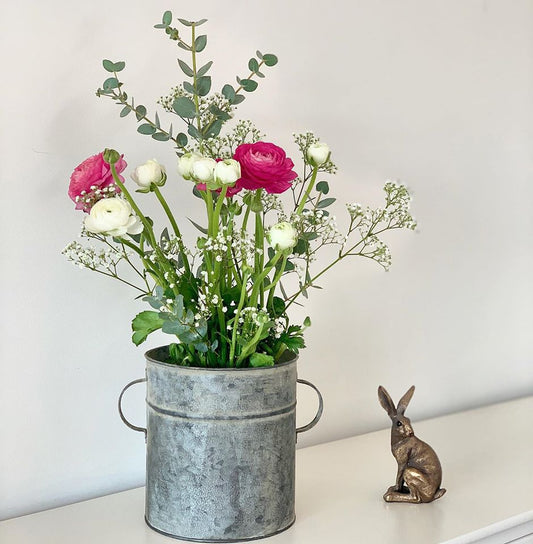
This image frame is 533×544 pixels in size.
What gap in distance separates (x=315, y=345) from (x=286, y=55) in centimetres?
52

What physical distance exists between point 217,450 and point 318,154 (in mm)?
391

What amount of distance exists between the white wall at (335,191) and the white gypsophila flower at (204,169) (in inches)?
11.6

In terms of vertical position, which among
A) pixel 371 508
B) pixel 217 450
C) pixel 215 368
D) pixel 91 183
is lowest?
pixel 371 508

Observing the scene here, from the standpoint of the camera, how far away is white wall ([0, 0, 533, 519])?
1.13 m

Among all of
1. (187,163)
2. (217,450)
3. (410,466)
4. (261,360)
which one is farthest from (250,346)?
(410,466)

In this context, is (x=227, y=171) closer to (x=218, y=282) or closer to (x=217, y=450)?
(x=218, y=282)

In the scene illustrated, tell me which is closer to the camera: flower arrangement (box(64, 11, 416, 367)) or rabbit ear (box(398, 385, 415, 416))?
flower arrangement (box(64, 11, 416, 367))

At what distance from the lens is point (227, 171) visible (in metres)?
0.92

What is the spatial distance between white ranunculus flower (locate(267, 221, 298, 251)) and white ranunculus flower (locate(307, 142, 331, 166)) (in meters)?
0.12

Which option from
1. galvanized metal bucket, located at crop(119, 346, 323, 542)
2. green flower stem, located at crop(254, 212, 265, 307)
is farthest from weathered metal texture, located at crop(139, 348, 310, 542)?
green flower stem, located at crop(254, 212, 265, 307)

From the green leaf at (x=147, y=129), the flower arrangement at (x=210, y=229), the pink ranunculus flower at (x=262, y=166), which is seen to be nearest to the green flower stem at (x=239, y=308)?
the flower arrangement at (x=210, y=229)

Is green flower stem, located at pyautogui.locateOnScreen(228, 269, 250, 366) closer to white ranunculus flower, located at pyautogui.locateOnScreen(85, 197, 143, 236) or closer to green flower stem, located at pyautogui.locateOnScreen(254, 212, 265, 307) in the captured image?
green flower stem, located at pyautogui.locateOnScreen(254, 212, 265, 307)

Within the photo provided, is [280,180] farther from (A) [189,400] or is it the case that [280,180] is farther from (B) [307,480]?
(B) [307,480]

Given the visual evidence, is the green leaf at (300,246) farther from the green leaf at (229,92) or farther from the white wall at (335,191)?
the white wall at (335,191)
